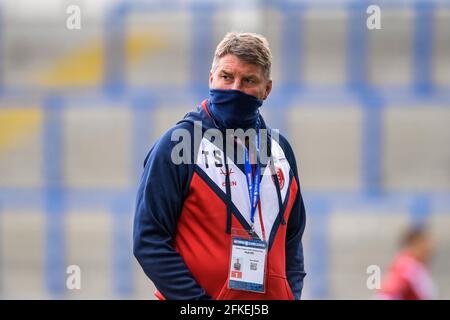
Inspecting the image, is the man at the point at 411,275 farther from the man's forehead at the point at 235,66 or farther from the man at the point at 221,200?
the man's forehead at the point at 235,66

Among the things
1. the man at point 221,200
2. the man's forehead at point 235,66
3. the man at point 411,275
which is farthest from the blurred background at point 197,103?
the man's forehead at point 235,66

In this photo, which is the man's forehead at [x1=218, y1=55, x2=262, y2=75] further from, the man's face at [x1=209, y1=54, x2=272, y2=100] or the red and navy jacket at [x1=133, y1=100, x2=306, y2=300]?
the red and navy jacket at [x1=133, y1=100, x2=306, y2=300]

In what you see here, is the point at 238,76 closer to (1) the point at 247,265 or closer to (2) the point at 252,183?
(2) the point at 252,183

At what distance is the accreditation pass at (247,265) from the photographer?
8.01 feet

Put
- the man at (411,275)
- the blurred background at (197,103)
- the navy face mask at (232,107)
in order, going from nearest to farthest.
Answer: the navy face mask at (232,107) → the man at (411,275) → the blurred background at (197,103)

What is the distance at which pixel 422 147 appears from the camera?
7.78 meters

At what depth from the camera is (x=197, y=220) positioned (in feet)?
7.89

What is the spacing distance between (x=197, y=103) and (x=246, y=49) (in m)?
5.40

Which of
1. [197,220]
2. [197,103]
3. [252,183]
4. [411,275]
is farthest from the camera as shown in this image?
[197,103]

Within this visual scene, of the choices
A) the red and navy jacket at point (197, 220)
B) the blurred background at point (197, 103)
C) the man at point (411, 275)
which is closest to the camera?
the red and navy jacket at point (197, 220)

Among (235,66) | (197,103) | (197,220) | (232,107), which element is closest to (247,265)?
(197,220)

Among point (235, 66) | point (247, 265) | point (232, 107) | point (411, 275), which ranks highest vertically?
point (235, 66)

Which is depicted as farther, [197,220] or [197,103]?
[197,103]

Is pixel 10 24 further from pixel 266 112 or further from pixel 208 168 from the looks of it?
pixel 208 168
